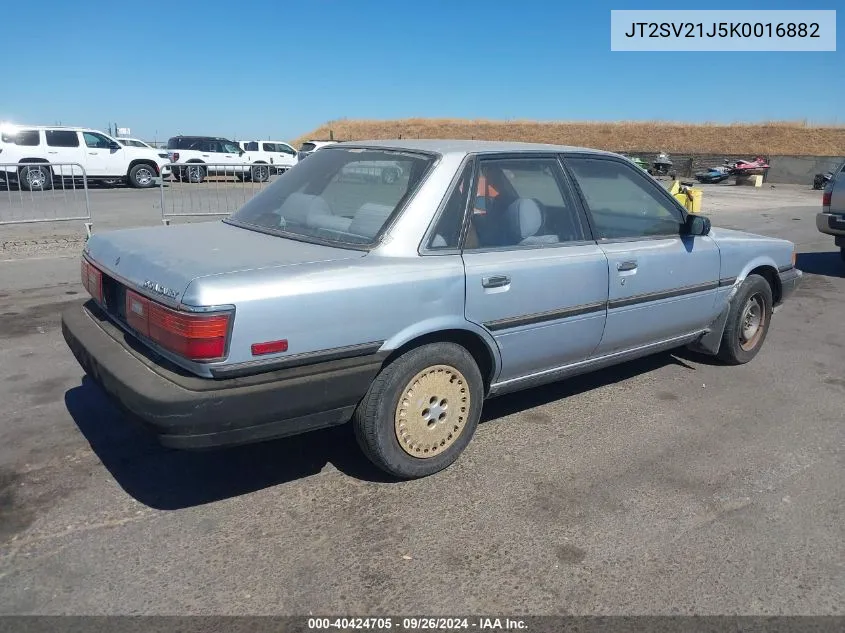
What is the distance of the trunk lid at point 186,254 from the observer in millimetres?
2914

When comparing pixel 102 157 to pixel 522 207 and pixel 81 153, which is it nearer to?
pixel 81 153

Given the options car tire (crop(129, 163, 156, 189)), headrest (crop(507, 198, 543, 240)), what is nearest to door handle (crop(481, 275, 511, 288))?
headrest (crop(507, 198, 543, 240))

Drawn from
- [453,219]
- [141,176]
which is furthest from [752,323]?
[141,176]

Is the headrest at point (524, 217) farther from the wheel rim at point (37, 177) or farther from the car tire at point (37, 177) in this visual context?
the car tire at point (37, 177)

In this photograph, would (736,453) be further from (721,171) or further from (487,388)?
(721,171)

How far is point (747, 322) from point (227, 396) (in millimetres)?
4073

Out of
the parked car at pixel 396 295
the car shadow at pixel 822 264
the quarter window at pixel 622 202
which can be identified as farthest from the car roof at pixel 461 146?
the car shadow at pixel 822 264

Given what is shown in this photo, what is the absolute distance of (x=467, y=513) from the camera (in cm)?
316

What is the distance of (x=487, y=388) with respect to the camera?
3711mm

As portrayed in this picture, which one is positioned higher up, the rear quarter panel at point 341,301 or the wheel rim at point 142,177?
the wheel rim at point 142,177

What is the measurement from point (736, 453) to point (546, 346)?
1208mm

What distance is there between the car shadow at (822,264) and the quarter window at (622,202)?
637cm

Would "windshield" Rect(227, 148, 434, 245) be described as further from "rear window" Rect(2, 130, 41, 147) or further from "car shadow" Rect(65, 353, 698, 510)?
"rear window" Rect(2, 130, 41, 147)

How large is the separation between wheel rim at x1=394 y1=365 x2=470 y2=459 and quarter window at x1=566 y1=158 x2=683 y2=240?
1.34m
